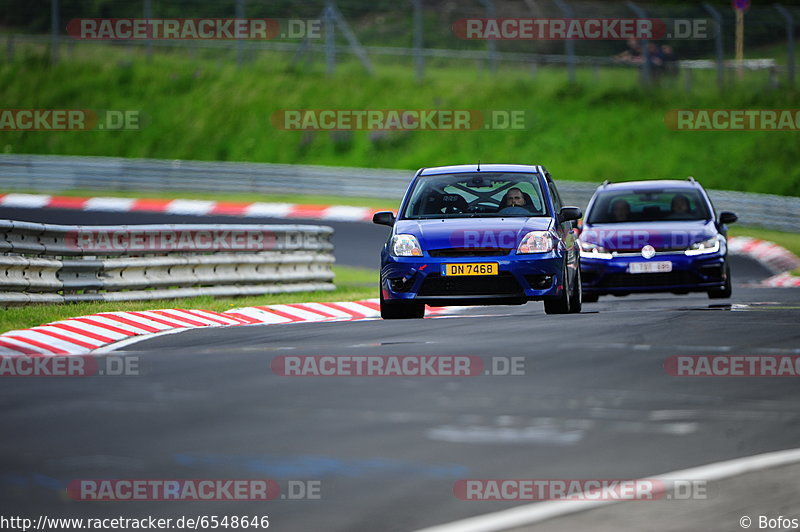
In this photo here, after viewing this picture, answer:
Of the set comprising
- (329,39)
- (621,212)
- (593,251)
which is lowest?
(593,251)

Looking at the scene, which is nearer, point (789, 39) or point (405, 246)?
point (405, 246)

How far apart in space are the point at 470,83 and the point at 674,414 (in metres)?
38.5

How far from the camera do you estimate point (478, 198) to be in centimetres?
1504

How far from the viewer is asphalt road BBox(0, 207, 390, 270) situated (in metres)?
27.8

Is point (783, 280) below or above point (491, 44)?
below

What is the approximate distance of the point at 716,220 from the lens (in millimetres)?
17703

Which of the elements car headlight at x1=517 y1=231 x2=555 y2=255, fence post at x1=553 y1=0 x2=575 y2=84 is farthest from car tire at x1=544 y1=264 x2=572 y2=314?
fence post at x1=553 y1=0 x2=575 y2=84

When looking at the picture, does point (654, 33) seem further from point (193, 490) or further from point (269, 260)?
point (193, 490)

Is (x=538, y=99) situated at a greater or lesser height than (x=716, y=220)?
greater

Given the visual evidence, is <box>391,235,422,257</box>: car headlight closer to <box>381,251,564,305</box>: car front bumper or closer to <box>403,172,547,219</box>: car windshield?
<box>381,251,564,305</box>: car front bumper

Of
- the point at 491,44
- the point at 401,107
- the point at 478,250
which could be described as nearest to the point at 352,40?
the point at 491,44

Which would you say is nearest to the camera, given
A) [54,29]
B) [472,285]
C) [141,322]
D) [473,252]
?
[472,285]

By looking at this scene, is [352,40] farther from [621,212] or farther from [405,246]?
[405,246]

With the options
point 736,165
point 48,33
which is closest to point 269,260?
point 736,165
